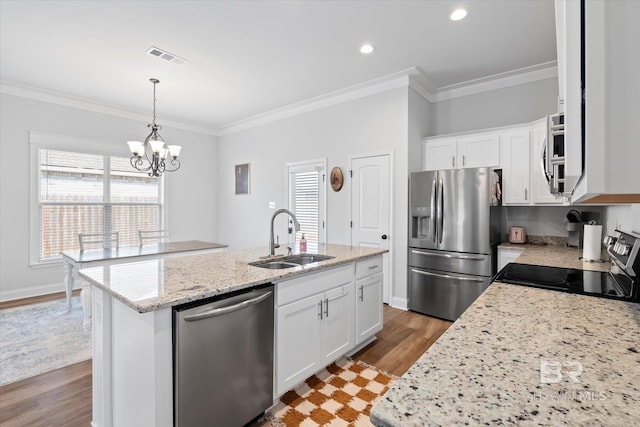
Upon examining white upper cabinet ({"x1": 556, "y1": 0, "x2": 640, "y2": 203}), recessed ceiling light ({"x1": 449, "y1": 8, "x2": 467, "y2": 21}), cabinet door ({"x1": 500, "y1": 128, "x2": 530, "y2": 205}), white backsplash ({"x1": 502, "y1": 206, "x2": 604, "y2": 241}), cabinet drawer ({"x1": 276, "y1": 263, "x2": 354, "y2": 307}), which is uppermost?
recessed ceiling light ({"x1": 449, "y1": 8, "x2": 467, "y2": 21})

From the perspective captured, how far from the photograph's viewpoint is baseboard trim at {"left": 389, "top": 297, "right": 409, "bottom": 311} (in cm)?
393

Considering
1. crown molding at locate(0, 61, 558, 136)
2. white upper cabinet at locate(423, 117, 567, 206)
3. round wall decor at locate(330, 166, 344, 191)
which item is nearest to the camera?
white upper cabinet at locate(423, 117, 567, 206)

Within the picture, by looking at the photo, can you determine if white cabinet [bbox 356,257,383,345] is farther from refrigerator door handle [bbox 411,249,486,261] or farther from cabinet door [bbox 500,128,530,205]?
cabinet door [bbox 500,128,530,205]

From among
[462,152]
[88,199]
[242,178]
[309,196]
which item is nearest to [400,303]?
[462,152]

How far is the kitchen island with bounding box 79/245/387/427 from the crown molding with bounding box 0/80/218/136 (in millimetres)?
4087

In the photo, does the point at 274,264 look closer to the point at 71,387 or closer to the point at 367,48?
the point at 71,387

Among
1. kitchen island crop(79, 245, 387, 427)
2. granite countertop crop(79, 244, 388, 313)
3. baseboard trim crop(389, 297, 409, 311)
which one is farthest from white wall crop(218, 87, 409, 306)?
kitchen island crop(79, 245, 387, 427)

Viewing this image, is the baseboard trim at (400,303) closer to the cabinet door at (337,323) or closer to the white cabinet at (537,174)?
the cabinet door at (337,323)

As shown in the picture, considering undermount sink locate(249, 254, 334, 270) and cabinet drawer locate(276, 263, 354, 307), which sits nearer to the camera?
cabinet drawer locate(276, 263, 354, 307)

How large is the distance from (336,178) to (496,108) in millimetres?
2276

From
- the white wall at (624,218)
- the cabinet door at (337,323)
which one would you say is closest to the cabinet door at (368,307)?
the cabinet door at (337,323)

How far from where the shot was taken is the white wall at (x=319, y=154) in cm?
400

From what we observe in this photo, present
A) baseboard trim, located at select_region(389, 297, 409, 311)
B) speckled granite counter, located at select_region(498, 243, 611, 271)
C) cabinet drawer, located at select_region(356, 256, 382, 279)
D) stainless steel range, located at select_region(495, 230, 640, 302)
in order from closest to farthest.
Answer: stainless steel range, located at select_region(495, 230, 640, 302) < speckled granite counter, located at select_region(498, 243, 611, 271) < cabinet drawer, located at select_region(356, 256, 382, 279) < baseboard trim, located at select_region(389, 297, 409, 311)

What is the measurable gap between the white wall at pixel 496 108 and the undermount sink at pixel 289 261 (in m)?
2.86
